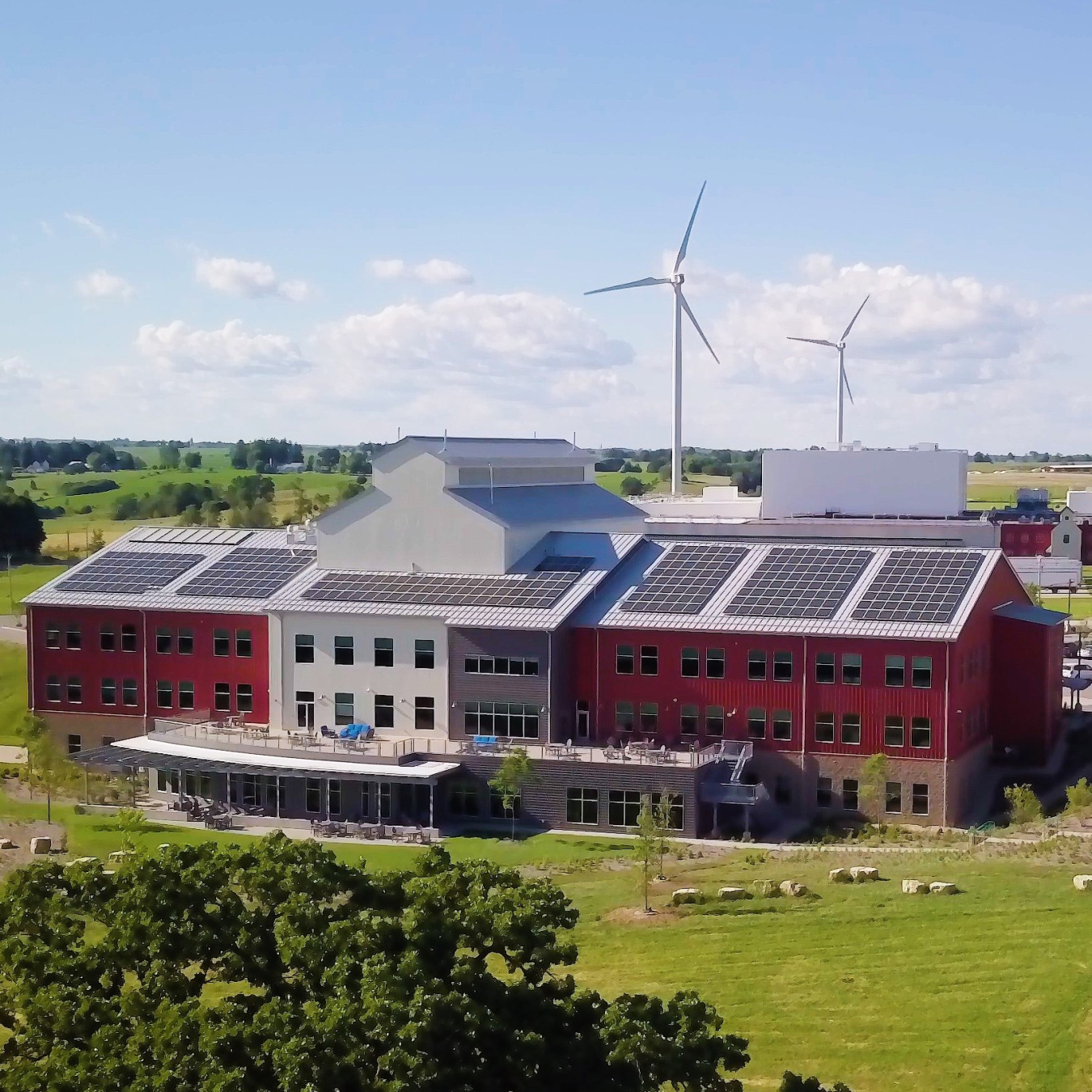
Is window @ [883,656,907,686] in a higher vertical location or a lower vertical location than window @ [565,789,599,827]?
higher

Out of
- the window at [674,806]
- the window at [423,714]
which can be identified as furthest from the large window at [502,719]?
the window at [674,806]

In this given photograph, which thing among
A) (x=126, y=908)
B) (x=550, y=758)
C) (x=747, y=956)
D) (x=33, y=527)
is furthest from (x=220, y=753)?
(x=33, y=527)

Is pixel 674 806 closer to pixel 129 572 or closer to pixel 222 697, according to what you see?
pixel 222 697

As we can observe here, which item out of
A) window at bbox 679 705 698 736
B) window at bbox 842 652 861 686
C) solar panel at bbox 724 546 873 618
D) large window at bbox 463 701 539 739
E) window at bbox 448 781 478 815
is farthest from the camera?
large window at bbox 463 701 539 739

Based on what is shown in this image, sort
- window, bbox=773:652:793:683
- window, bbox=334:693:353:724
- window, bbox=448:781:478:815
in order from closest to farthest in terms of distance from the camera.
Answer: window, bbox=773:652:793:683
window, bbox=448:781:478:815
window, bbox=334:693:353:724

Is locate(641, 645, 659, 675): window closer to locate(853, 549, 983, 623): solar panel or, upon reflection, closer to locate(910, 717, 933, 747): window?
locate(853, 549, 983, 623): solar panel

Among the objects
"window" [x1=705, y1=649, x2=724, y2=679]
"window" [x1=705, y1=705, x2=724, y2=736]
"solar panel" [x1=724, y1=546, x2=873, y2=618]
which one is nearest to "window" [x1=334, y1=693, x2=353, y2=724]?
"window" [x1=705, y1=705, x2=724, y2=736]
